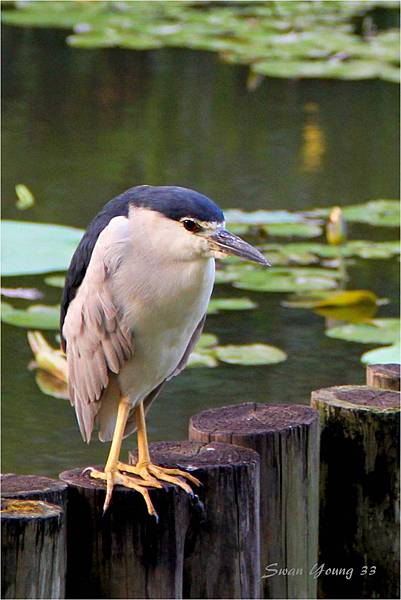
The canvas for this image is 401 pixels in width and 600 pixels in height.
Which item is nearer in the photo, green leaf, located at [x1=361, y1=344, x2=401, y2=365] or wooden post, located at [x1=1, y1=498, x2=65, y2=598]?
wooden post, located at [x1=1, y1=498, x2=65, y2=598]

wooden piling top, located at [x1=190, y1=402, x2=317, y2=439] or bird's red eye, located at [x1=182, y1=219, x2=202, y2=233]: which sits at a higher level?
bird's red eye, located at [x1=182, y1=219, x2=202, y2=233]

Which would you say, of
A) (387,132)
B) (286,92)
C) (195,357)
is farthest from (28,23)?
(195,357)

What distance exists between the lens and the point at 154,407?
14.8ft

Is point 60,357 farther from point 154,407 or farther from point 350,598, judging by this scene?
point 350,598

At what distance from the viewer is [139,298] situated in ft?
8.98

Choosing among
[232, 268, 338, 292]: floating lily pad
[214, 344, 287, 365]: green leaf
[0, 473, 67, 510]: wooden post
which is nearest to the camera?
[0, 473, 67, 510]: wooden post

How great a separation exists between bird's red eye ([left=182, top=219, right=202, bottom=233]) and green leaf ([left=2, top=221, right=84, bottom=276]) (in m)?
2.84

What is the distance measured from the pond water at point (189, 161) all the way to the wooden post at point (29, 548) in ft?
5.36

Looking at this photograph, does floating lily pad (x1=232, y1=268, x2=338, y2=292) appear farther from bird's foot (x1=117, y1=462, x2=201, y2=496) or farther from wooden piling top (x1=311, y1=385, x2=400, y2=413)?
bird's foot (x1=117, y1=462, x2=201, y2=496)

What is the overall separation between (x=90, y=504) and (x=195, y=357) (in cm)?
217

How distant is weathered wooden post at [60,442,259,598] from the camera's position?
102 inches

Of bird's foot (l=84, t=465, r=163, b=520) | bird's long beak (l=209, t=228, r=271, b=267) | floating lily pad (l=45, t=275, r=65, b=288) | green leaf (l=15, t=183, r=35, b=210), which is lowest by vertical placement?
bird's foot (l=84, t=465, r=163, b=520)

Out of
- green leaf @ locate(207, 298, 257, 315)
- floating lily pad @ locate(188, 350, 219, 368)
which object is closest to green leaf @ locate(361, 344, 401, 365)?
floating lily pad @ locate(188, 350, 219, 368)

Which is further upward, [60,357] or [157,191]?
[157,191]
